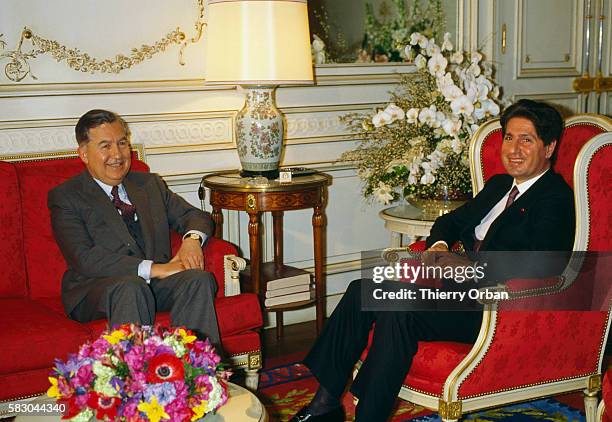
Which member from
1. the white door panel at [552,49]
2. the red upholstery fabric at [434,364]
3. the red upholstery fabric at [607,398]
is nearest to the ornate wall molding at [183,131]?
the white door panel at [552,49]

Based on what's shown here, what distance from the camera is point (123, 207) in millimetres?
3307

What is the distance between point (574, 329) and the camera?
2.78 meters

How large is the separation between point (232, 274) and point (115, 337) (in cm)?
125

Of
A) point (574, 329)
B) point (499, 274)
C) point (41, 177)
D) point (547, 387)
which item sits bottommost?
point (547, 387)

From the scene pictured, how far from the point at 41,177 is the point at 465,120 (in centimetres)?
194

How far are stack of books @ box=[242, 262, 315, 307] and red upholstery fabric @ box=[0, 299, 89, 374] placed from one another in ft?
3.36

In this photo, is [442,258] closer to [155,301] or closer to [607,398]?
[607,398]

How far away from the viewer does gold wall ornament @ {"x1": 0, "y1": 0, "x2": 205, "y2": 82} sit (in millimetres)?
3482

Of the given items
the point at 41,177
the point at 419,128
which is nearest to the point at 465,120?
the point at 419,128

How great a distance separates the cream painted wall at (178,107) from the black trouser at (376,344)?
1389 millimetres

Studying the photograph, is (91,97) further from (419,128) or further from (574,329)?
(574,329)

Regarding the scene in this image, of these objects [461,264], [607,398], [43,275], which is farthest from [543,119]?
[43,275]

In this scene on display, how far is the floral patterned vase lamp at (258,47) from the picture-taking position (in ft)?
11.4

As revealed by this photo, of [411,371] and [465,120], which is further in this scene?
[465,120]
